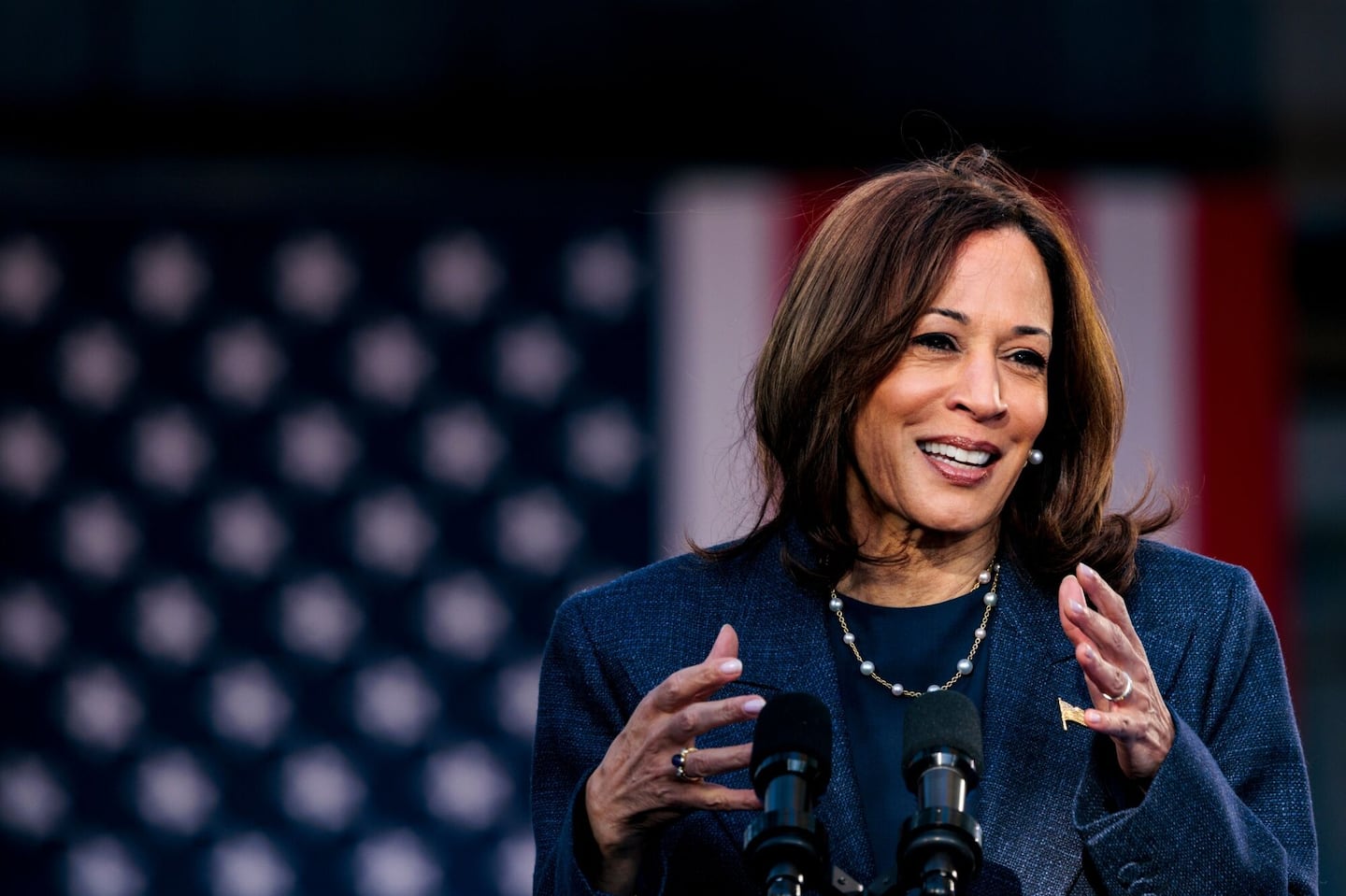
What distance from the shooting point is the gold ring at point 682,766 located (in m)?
1.73

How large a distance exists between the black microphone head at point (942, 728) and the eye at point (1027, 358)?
559mm

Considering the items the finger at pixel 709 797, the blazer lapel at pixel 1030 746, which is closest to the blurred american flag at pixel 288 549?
the blazer lapel at pixel 1030 746

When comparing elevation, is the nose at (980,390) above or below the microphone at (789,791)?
above

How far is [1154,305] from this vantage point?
5.54 meters

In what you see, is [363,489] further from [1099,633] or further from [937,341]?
[1099,633]

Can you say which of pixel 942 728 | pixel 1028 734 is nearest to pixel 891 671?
pixel 1028 734

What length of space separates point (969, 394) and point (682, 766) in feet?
1.74

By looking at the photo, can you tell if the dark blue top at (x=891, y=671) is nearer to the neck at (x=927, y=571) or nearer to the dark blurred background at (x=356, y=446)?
the neck at (x=927, y=571)

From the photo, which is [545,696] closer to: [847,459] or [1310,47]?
[847,459]

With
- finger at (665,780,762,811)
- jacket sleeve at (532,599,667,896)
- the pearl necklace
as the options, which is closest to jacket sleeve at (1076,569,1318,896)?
the pearl necklace

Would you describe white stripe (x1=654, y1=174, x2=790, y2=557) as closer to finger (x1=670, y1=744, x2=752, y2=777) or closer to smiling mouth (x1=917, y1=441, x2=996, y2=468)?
smiling mouth (x1=917, y1=441, x2=996, y2=468)

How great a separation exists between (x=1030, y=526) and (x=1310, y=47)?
3.71m

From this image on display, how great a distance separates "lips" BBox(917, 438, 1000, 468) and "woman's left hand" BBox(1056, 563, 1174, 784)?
12.0 inches

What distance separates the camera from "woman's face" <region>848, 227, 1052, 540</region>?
6.48ft
